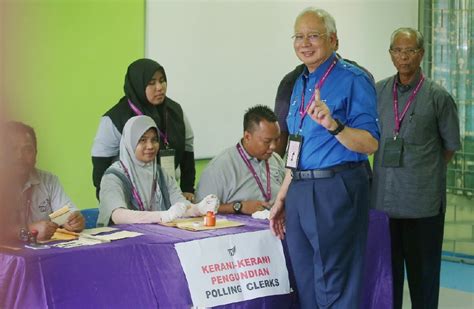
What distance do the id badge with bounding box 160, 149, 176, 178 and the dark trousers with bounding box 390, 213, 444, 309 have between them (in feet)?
3.78

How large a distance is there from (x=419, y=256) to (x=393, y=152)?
53cm

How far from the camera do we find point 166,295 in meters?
2.62

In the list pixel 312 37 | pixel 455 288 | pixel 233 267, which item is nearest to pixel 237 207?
pixel 233 267

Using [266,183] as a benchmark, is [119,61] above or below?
above

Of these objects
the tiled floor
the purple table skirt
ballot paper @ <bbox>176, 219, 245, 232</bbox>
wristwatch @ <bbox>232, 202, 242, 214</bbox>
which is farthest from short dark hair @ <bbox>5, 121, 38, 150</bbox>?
the tiled floor

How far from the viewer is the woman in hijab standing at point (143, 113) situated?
3.45m

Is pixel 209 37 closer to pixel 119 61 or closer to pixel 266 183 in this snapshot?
pixel 119 61

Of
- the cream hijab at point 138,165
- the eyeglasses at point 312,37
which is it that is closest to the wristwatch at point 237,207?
the cream hijab at point 138,165

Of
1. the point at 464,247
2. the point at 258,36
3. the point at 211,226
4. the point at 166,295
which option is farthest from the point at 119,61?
the point at 464,247

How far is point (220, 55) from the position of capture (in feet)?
16.2

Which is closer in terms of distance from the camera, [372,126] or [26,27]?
[26,27]

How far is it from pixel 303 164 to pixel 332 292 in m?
0.48

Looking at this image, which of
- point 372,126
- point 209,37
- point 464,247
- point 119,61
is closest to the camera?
point 372,126

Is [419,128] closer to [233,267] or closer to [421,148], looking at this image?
[421,148]
